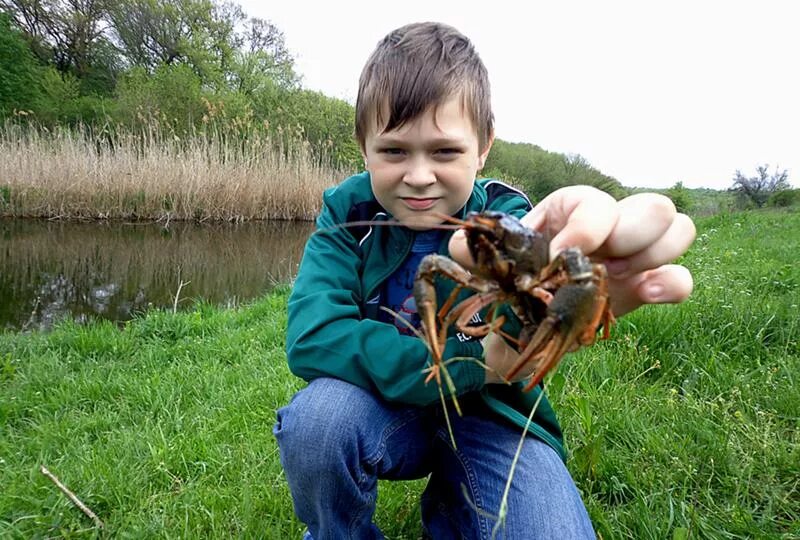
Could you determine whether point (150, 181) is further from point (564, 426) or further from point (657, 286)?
point (657, 286)

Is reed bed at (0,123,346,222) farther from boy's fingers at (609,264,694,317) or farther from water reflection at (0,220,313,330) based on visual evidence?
boy's fingers at (609,264,694,317)

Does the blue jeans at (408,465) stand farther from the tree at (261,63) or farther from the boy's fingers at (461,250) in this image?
the tree at (261,63)

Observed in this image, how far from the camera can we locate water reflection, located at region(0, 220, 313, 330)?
20.9ft

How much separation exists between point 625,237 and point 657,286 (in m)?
0.24

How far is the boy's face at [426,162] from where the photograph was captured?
1932mm

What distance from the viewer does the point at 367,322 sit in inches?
71.1

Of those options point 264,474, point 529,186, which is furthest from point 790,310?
point 529,186

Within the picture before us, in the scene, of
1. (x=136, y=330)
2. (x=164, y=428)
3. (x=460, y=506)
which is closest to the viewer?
(x=460, y=506)

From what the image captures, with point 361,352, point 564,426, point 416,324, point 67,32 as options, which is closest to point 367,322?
point 361,352

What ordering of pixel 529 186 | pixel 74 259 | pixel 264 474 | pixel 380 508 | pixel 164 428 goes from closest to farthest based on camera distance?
pixel 380 508 < pixel 264 474 < pixel 164 428 < pixel 74 259 < pixel 529 186

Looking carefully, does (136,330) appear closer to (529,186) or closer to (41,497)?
(41,497)

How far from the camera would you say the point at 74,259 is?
835 cm

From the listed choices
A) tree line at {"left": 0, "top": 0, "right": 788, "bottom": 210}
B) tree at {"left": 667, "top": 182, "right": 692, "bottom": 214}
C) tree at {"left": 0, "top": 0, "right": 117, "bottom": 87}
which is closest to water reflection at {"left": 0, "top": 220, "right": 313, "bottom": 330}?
tree line at {"left": 0, "top": 0, "right": 788, "bottom": 210}

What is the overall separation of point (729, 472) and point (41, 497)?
10.0 feet
